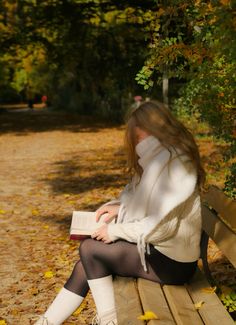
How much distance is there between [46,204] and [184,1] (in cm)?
504

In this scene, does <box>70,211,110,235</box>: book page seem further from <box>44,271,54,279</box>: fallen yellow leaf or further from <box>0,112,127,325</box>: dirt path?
<box>44,271,54,279</box>: fallen yellow leaf

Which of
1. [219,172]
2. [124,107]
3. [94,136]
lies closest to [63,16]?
[124,107]

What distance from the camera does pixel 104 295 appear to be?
138 inches

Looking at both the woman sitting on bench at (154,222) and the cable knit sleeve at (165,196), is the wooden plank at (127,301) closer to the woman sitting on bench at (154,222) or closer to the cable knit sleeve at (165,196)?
the woman sitting on bench at (154,222)

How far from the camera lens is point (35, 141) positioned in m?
18.8

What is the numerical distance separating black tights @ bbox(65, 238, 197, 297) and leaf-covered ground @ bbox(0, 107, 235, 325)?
1.10m

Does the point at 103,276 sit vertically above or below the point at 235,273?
above

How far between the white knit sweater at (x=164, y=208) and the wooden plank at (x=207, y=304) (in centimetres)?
19

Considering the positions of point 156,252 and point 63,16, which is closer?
point 156,252

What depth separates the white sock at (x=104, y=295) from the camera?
349cm

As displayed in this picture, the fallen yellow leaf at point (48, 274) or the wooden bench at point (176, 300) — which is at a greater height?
the wooden bench at point (176, 300)

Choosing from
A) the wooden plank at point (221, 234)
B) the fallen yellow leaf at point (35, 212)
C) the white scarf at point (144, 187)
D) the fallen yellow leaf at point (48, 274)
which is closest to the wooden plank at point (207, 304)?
the wooden plank at point (221, 234)

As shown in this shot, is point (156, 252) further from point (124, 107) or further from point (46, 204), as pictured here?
point (124, 107)

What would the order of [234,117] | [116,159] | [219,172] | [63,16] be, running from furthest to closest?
[63,16] < [116,159] < [219,172] < [234,117]
